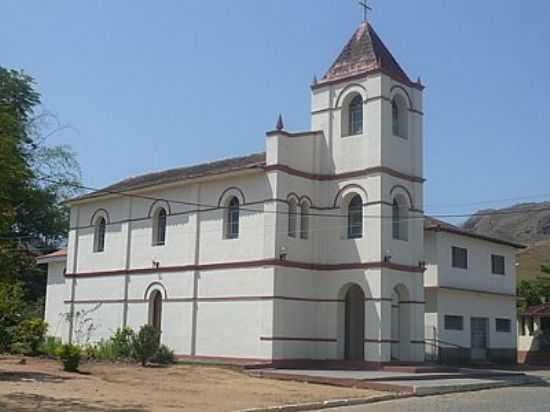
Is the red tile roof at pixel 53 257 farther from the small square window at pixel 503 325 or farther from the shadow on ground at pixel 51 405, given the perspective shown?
the shadow on ground at pixel 51 405

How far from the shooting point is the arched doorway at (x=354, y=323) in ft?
104

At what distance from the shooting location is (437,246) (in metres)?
36.9

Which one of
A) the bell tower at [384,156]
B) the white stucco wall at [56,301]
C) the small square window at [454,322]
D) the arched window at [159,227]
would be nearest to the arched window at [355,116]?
the bell tower at [384,156]

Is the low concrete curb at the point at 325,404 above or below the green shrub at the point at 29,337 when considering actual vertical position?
below

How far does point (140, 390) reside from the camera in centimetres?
2109

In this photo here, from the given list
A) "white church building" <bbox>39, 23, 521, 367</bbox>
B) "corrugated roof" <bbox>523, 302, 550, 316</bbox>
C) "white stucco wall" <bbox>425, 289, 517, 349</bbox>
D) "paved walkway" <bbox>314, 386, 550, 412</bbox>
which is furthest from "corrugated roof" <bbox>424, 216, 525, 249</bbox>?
"paved walkway" <bbox>314, 386, 550, 412</bbox>

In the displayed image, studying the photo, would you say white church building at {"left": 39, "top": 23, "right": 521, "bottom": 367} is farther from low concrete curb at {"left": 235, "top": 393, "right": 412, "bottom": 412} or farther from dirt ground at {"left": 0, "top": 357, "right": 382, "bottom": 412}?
low concrete curb at {"left": 235, "top": 393, "right": 412, "bottom": 412}

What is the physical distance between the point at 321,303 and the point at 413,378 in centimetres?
613

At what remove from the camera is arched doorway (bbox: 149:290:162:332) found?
34688 millimetres

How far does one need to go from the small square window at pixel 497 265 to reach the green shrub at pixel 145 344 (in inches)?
760

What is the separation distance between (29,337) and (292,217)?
487 inches

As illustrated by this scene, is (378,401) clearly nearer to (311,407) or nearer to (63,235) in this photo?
(311,407)

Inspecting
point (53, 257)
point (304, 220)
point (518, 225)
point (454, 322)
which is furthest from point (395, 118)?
point (518, 225)

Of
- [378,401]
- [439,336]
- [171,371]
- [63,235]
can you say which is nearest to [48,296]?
[63,235]
